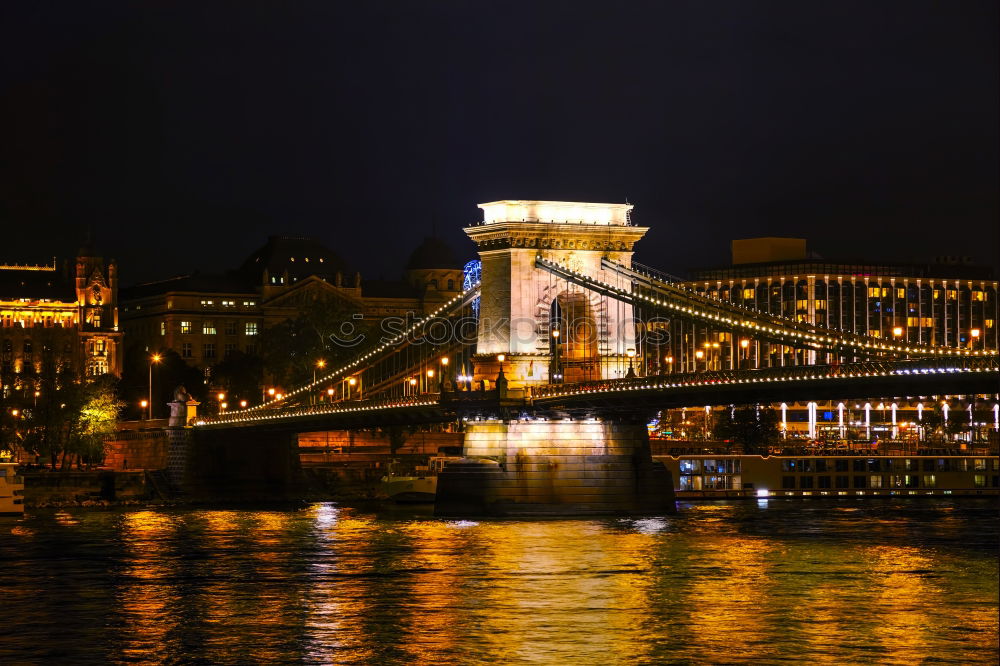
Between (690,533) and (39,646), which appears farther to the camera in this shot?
(690,533)

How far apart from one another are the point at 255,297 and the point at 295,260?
5347 millimetres

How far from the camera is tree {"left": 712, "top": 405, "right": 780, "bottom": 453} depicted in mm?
123688

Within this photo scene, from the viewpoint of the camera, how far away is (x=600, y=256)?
82.9 m

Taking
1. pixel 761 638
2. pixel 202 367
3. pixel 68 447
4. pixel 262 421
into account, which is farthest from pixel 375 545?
pixel 202 367

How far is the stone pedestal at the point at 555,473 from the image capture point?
253ft

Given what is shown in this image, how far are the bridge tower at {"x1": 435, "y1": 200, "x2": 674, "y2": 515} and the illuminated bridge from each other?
0.05 metres

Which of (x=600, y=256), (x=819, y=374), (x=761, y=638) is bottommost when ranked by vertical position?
(x=761, y=638)

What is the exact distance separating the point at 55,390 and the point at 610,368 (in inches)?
1492

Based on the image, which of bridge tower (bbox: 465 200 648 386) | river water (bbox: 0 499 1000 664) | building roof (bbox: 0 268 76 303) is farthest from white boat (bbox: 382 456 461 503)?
building roof (bbox: 0 268 76 303)

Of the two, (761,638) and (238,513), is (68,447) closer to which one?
(238,513)

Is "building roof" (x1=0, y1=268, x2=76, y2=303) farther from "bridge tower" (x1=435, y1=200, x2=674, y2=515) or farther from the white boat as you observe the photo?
"bridge tower" (x1=435, y1=200, x2=674, y2=515)

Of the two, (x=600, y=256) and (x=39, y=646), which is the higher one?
(x=600, y=256)

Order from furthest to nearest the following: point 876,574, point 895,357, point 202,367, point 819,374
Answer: point 202,367
point 895,357
point 819,374
point 876,574

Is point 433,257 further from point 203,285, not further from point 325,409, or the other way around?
point 325,409
